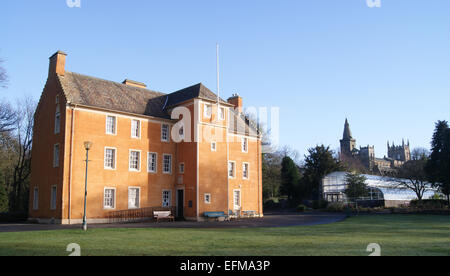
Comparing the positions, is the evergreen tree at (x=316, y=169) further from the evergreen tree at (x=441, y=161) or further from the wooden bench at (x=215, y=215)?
the wooden bench at (x=215, y=215)

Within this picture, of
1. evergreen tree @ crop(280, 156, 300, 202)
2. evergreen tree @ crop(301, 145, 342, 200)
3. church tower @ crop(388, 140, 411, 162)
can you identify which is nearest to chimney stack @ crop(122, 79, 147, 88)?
evergreen tree @ crop(280, 156, 300, 202)

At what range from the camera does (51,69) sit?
111 feet

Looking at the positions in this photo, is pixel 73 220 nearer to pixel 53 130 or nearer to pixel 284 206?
pixel 53 130

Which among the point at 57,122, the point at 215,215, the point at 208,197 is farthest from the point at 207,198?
the point at 57,122

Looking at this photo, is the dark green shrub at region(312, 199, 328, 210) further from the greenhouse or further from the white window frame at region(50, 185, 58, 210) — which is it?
the white window frame at region(50, 185, 58, 210)

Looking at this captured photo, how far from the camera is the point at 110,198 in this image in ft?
104

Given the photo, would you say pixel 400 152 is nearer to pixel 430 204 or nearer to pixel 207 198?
pixel 430 204

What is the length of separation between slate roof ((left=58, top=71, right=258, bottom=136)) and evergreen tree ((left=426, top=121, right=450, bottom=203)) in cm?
2105

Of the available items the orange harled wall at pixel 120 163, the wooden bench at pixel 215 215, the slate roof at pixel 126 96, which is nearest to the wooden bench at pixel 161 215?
the orange harled wall at pixel 120 163

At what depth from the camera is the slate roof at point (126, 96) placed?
32.1 m
